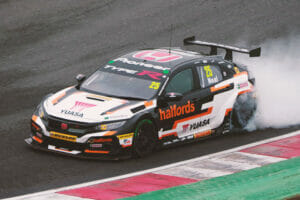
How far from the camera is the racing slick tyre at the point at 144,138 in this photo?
34.1 feet

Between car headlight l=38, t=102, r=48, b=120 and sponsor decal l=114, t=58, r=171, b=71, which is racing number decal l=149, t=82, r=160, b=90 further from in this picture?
car headlight l=38, t=102, r=48, b=120

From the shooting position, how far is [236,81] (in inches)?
482

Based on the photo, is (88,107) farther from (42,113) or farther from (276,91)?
(276,91)

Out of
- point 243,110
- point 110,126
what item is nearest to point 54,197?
point 110,126

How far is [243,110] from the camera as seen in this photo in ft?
40.3

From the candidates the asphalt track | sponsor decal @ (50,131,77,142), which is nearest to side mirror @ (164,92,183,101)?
the asphalt track

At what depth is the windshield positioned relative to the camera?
1091 centimetres

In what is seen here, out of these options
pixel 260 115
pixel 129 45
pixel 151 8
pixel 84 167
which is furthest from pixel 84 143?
pixel 151 8

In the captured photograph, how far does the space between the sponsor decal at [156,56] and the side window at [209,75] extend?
1.53ft

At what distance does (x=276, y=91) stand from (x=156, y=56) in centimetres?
280

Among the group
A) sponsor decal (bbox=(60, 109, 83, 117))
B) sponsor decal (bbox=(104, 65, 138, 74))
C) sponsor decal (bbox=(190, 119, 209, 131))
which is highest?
sponsor decal (bbox=(104, 65, 138, 74))

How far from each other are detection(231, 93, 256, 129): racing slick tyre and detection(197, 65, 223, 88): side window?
1.86 feet

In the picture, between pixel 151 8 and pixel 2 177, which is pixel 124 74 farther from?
pixel 151 8

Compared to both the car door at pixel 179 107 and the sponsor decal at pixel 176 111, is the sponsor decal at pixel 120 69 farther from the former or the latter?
the sponsor decal at pixel 176 111
